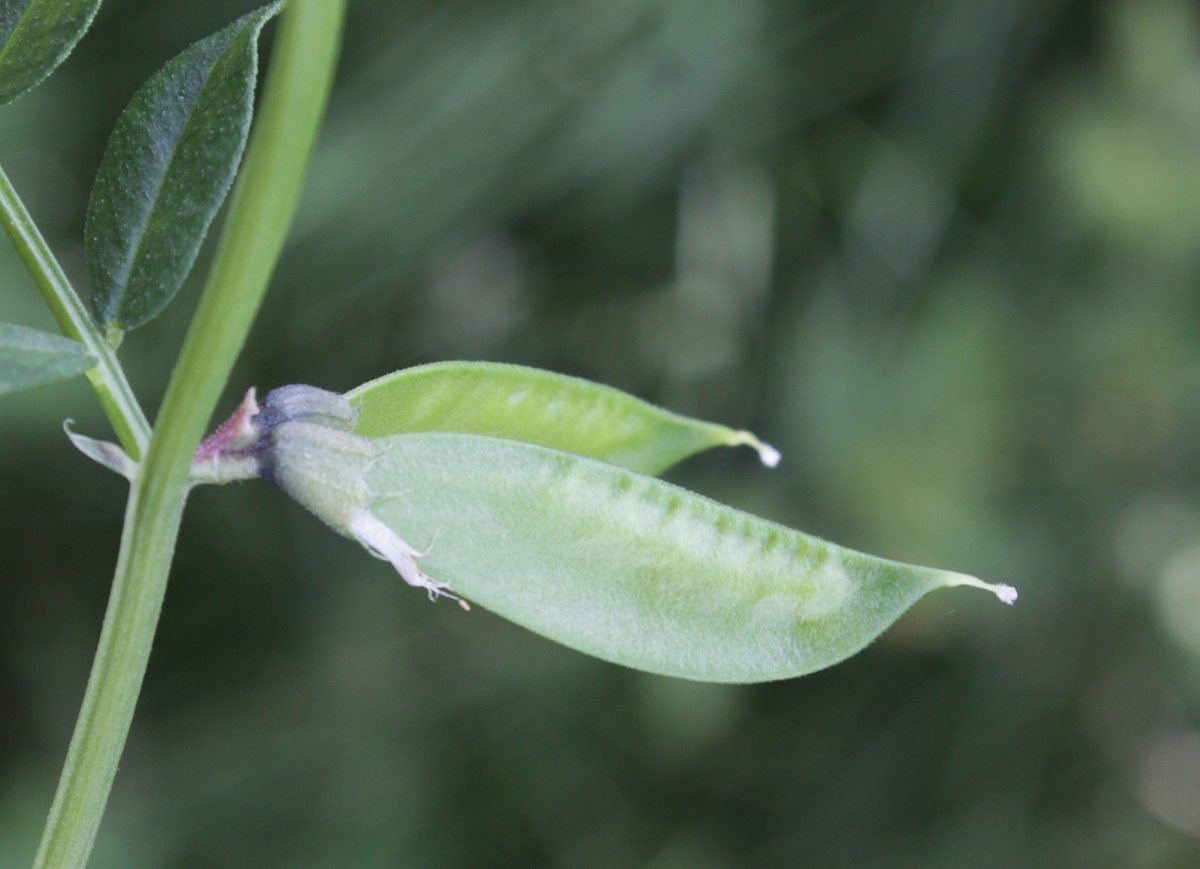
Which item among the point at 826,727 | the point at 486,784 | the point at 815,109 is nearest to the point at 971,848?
the point at 826,727

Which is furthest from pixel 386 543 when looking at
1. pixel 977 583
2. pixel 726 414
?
pixel 726 414

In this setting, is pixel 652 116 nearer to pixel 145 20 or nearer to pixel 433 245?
pixel 433 245

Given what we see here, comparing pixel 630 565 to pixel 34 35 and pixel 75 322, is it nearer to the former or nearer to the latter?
pixel 75 322

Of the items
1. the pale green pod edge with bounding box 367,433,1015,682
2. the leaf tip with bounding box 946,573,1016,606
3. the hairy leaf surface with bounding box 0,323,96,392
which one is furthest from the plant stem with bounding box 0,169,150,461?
the leaf tip with bounding box 946,573,1016,606

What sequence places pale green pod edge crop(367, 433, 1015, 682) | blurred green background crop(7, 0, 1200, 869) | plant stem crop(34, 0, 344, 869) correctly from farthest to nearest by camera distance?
blurred green background crop(7, 0, 1200, 869), pale green pod edge crop(367, 433, 1015, 682), plant stem crop(34, 0, 344, 869)

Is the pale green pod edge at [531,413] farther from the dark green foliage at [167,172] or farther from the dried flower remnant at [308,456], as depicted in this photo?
the dark green foliage at [167,172]

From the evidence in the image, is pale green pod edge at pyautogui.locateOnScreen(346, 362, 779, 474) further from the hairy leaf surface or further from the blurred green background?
the blurred green background
